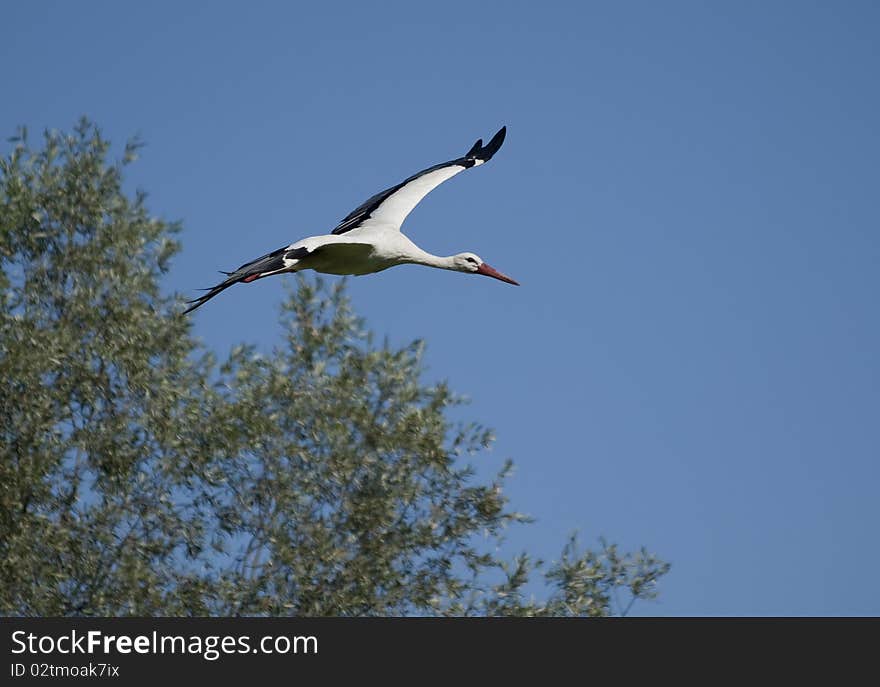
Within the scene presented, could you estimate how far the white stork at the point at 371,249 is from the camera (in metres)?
13.7

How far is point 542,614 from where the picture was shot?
1568 cm

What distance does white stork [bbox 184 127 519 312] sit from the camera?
44.9 ft

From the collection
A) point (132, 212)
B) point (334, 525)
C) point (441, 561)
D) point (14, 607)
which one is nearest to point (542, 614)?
point (441, 561)

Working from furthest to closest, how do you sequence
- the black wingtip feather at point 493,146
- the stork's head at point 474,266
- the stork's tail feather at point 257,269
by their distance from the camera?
the black wingtip feather at point 493,146 → the stork's head at point 474,266 → the stork's tail feather at point 257,269

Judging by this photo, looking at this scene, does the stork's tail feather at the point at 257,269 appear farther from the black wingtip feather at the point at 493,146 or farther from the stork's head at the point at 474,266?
the black wingtip feather at the point at 493,146

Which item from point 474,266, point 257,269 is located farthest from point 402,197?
point 257,269

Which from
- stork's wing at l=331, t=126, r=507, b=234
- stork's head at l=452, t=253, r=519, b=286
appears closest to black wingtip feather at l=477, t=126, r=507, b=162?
stork's wing at l=331, t=126, r=507, b=234

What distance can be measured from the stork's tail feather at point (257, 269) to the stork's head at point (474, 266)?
2624 millimetres

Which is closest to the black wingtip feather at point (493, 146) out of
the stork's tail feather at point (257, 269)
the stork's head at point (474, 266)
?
the stork's head at point (474, 266)

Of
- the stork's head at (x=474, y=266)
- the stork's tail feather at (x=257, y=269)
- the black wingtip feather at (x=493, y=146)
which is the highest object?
the black wingtip feather at (x=493, y=146)

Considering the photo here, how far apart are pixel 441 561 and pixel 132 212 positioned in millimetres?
4749

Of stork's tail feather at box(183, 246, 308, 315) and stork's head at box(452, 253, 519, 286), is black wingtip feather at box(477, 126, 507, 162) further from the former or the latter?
stork's tail feather at box(183, 246, 308, 315)
